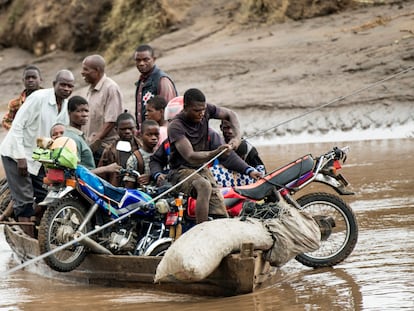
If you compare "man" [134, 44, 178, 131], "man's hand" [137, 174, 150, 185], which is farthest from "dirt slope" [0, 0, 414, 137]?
"man's hand" [137, 174, 150, 185]

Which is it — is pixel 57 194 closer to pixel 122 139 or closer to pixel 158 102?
pixel 122 139

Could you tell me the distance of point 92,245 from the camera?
296 inches

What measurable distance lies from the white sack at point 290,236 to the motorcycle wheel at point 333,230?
536 millimetres

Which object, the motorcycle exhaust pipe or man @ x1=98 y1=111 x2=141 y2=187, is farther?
man @ x1=98 y1=111 x2=141 y2=187

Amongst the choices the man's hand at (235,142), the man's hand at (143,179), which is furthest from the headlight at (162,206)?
the man's hand at (235,142)

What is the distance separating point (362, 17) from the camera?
1908 centimetres

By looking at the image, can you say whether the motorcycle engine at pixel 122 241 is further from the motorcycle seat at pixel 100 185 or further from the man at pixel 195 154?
the man at pixel 195 154

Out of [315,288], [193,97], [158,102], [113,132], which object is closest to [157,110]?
[158,102]

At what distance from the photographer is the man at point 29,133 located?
8.72 meters

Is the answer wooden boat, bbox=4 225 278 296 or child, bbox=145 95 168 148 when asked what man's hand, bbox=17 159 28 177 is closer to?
wooden boat, bbox=4 225 278 296

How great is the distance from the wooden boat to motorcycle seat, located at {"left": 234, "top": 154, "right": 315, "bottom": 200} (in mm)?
622

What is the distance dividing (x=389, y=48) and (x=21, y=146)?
32.0 ft

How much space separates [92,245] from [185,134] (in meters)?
1.12

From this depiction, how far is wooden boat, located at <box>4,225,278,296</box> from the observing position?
6.69m
